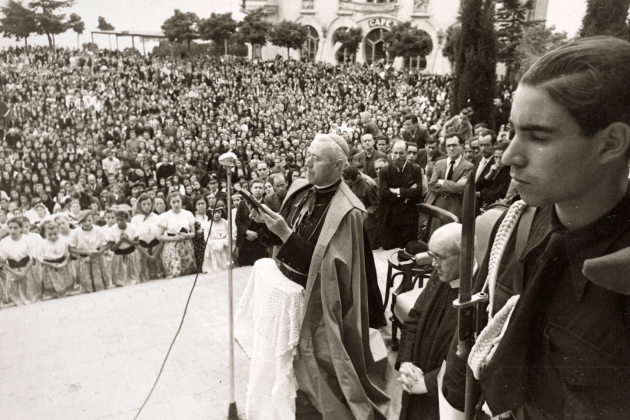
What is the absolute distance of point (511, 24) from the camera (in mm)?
14430

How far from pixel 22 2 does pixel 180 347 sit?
2984mm

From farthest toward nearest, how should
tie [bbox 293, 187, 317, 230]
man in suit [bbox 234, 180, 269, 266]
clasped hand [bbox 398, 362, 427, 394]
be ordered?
1. man in suit [bbox 234, 180, 269, 266]
2. tie [bbox 293, 187, 317, 230]
3. clasped hand [bbox 398, 362, 427, 394]

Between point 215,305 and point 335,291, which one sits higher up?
point 335,291

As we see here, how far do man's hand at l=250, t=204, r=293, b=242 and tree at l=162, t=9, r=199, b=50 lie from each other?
7.32 meters

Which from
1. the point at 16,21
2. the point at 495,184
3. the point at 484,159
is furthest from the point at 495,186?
the point at 16,21

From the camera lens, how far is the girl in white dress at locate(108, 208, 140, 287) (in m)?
5.24

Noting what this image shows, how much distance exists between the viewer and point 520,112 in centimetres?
69

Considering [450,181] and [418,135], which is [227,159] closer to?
[450,181]

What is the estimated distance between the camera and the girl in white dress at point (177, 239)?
17.8ft

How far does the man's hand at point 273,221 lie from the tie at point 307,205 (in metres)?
0.29

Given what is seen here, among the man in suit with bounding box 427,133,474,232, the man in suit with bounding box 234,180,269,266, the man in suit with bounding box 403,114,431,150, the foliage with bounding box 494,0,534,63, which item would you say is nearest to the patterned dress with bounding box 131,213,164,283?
the man in suit with bounding box 234,180,269,266

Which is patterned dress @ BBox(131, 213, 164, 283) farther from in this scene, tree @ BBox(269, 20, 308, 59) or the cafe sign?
the cafe sign

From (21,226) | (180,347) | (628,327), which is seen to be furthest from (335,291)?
(21,226)

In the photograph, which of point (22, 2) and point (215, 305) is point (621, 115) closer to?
point (215, 305)
